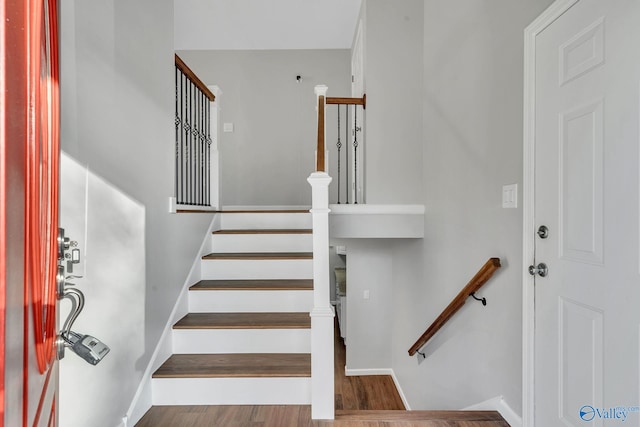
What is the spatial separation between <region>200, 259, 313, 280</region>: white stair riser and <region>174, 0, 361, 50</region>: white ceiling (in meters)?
2.84

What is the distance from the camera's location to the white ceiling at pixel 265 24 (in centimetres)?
386

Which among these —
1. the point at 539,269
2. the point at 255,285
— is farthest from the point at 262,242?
the point at 539,269

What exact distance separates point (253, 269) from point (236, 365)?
90cm

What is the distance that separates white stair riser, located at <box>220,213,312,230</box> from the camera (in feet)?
11.5

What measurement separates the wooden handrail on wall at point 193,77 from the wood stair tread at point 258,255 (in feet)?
4.69

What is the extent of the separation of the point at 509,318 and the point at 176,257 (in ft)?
6.63

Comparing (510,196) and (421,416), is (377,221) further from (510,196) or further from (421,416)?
(421,416)

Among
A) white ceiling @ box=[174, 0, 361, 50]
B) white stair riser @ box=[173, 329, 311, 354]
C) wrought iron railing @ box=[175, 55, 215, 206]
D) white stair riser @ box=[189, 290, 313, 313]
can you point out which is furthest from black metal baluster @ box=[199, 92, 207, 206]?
white ceiling @ box=[174, 0, 361, 50]

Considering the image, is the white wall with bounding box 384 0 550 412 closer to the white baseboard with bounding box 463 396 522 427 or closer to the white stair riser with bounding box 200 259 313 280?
the white baseboard with bounding box 463 396 522 427

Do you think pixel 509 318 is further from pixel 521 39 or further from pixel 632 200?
pixel 521 39

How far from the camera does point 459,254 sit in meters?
2.27

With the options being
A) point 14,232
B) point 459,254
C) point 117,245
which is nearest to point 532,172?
point 459,254

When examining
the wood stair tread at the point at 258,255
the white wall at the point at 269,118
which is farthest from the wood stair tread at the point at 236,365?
the white wall at the point at 269,118

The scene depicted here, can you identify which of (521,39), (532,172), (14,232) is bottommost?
(14,232)
